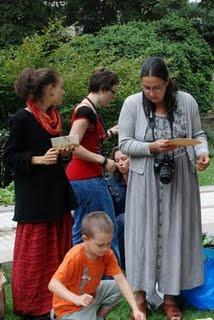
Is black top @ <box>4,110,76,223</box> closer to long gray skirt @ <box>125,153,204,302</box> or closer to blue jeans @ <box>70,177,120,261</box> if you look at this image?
blue jeans @ <box>70,177,120,261</box>

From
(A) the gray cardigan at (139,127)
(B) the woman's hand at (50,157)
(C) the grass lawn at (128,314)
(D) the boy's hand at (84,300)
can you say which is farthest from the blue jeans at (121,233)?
(D) the boy's hand at (84,300)

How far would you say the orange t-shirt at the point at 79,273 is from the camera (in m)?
3.45

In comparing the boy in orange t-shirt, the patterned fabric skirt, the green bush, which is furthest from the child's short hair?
the green bush

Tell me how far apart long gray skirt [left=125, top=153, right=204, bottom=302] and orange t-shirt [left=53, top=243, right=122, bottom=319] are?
0.43 m

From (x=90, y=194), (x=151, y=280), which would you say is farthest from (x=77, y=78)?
(x=151, y=280)

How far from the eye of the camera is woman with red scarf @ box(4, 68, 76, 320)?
3.93m

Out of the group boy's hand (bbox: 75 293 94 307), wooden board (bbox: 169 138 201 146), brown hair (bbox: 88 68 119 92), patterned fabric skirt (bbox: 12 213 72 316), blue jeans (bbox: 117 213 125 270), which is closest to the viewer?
boy's hand (bbox: 75 293 94 307)

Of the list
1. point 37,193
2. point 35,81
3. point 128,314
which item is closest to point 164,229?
point 128,314

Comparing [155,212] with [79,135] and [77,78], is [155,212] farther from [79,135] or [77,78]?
[77,78]

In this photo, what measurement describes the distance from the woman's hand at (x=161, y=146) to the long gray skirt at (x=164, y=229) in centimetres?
17

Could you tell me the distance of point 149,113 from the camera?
393 centimetres

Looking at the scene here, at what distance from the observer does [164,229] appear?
3.95 meters

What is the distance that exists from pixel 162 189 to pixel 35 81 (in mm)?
1040

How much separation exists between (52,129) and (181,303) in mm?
1499
